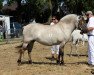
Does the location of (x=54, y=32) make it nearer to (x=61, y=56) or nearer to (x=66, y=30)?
(x=66, y=30)

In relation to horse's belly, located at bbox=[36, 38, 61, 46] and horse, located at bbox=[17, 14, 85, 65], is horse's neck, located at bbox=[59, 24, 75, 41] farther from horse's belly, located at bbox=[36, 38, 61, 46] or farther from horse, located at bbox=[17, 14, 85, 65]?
horse's belly, located at bbox=[36, 38, 61, 46]

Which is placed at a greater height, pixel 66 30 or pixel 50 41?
pixel 66 30

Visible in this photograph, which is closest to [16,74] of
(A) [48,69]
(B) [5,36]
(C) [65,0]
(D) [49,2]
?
(A) [48,69]

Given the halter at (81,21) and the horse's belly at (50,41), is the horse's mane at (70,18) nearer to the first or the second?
the halter at (81,21)

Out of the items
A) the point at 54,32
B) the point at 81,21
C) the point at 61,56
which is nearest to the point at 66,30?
the point at 54,32

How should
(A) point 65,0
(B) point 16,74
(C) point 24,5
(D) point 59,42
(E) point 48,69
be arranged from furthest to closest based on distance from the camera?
(C) point 24,5, (A) point 65,0, (D) point 59,42, (E) point 48,69, (B) point 16,74

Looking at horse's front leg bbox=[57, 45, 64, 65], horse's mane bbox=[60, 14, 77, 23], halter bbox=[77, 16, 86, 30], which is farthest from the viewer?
horse's mane bbox=[60, 14, 77, 23]

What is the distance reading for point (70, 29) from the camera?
1440cm

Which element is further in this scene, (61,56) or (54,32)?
(61,56)

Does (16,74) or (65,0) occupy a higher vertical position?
(65,0)

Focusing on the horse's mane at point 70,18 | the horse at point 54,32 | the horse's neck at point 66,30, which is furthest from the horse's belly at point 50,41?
the horse's mane at point 70,18

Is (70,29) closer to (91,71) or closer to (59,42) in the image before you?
(59,42)

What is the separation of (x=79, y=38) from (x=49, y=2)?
25.8 metres

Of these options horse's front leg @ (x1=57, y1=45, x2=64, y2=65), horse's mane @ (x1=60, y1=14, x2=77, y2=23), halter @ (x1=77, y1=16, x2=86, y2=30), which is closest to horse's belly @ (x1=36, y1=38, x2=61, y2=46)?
horse's front leg @ (x1=57, y1=45, x2=64, y2=65)
